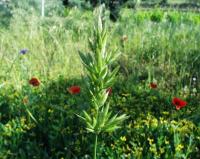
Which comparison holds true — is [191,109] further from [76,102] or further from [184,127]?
[76,102]

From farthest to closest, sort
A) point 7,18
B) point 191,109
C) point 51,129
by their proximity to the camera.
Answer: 1. point 7,18
2. point 191,109
3. point 51,129

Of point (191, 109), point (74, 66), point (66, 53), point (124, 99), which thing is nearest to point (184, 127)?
point (191, 109)

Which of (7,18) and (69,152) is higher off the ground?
(69,152)

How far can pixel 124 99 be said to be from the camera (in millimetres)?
3824

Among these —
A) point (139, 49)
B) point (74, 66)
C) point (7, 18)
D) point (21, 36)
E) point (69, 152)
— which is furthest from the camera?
point (7, 18)

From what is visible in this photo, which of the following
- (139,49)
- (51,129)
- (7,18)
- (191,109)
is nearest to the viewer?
(51,129)

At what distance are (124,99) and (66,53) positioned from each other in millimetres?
2076

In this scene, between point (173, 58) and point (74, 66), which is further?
point (173, 58)

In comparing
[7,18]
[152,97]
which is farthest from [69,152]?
[7,18]

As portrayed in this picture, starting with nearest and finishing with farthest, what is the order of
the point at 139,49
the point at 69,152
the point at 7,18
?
1. the point at 69,152
2. the point at 139,49
3. the point at 7,18

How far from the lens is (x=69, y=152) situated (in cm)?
301

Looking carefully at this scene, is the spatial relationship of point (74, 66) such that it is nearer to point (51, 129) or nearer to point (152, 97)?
point (152, 97)

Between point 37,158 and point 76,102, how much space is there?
0.86m

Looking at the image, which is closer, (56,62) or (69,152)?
(69,152)
